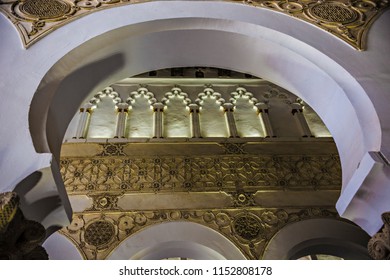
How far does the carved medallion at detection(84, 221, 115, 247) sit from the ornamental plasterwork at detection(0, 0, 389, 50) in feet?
8.06

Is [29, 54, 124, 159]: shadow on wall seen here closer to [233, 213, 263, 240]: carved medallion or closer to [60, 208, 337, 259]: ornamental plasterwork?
[60, 208, 337, 259]: ornamental plasterwork

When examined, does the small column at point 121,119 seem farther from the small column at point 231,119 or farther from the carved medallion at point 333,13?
the carved medallion at point 333,13

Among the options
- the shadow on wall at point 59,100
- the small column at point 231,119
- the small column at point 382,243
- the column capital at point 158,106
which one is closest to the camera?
the small column at point 382,243

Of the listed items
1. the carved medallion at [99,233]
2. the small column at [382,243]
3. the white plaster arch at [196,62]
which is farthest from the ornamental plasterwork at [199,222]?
the small column at [382,243]

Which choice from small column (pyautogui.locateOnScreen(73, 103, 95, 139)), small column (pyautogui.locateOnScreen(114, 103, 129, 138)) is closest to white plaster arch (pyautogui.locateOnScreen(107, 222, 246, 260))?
small column (pyautogui.locateOnScreen(114, 103, 129, 138))

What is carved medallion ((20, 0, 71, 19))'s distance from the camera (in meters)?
2.46

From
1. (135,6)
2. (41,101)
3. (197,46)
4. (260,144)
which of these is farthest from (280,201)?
(41,101)

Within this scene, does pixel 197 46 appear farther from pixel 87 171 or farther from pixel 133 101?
pixel 133 101

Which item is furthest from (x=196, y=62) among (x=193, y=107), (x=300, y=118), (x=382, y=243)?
(x=300, y=118)

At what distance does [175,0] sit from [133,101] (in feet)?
10.3

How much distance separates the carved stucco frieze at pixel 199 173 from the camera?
15.2 feet

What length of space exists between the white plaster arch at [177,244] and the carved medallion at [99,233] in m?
0.18

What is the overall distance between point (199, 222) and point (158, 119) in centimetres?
157

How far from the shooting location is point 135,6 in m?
2.51
